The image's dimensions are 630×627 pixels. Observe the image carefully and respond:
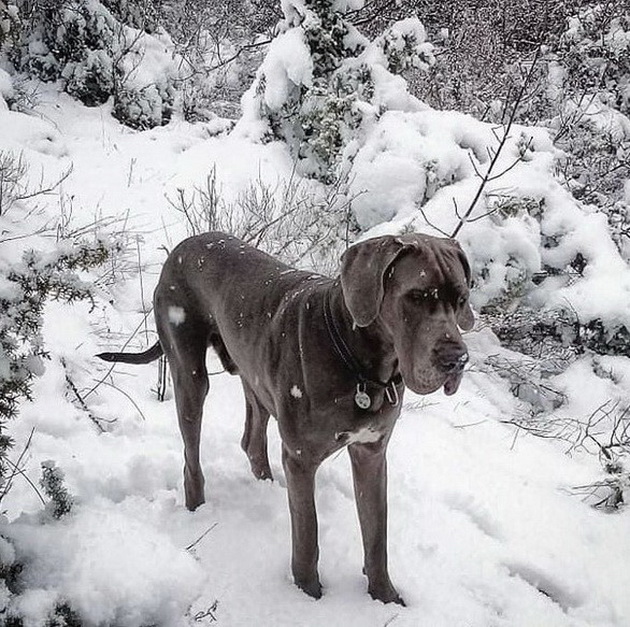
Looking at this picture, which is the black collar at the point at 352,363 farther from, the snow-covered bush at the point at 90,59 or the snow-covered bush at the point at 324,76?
the snow-covered bush at the point at 90,59

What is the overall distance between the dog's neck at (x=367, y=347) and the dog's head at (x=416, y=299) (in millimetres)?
61

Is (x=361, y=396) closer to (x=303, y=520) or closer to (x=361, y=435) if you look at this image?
(x=361, y=435)

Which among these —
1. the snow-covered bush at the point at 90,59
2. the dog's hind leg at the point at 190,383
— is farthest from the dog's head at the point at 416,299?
the snow-covered bush at the point at 90,59

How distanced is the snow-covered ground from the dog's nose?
101 centimetres

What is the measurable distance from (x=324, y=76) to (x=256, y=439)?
6288 millimetres

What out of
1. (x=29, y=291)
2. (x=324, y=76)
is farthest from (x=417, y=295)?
(x=324, y=76)

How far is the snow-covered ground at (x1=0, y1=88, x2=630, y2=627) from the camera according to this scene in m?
2.01

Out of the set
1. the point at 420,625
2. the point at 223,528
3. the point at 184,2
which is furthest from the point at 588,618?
the point at 184,2

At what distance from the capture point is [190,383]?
2.90m

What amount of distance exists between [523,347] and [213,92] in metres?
7.82

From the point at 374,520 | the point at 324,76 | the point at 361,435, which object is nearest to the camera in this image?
the point at 361,435

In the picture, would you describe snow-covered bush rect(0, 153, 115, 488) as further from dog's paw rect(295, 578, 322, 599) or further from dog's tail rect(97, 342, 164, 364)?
dog's paw rect(295, 578, 322, 599)

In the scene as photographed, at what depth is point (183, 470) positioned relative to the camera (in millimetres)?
3123

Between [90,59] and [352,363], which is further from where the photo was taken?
[90,59]
